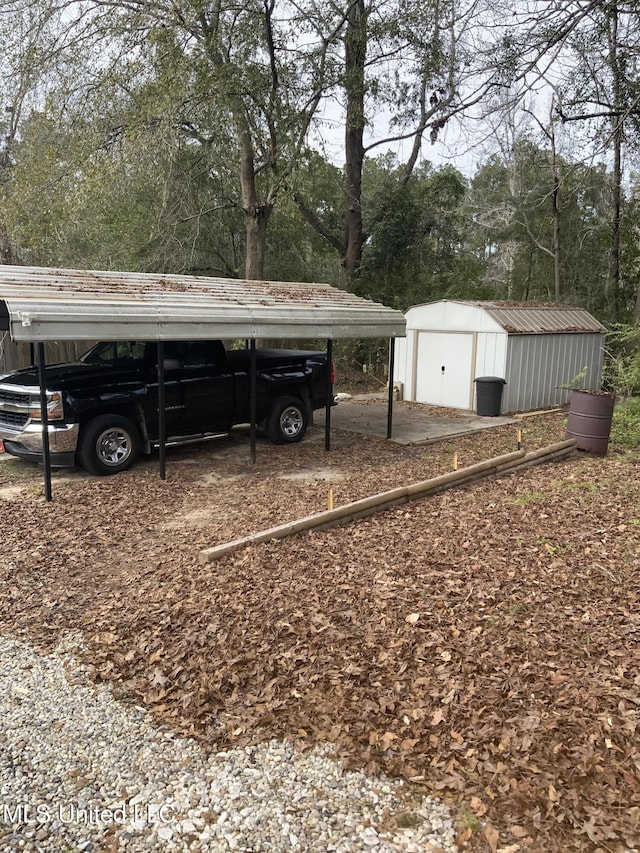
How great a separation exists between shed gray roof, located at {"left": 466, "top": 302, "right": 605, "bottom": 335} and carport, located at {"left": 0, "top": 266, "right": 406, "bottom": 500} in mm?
4501

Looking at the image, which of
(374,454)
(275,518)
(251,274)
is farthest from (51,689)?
(251,274)

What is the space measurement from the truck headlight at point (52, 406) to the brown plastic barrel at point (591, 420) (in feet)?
24.4

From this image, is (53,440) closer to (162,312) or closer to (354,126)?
(162,312)

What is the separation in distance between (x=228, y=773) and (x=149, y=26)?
1577 cm

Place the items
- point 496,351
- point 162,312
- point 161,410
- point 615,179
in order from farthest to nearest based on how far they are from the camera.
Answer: point 615,179 < point 496,351 < point 161,410 < point 162,312

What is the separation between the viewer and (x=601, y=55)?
35.6 feet

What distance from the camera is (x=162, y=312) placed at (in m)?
8.28

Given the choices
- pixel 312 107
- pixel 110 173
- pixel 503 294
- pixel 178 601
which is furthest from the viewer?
pixel 503 294

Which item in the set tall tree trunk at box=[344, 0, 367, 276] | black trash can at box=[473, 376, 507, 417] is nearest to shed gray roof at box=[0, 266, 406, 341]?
black trash can at box=[473, 376, 507, 417]

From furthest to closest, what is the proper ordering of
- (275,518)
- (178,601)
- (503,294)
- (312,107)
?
(503,294)
(312,107)
(275,518)
(178,601)

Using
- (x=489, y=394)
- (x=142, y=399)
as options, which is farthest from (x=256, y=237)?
(x=142, y=399)

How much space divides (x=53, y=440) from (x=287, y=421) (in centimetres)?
414

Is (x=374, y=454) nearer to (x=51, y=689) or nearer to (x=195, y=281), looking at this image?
(x=195, y=281)

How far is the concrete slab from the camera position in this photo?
40.6 ft
